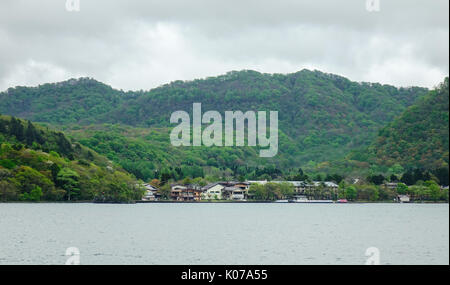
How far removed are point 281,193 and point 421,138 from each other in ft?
217

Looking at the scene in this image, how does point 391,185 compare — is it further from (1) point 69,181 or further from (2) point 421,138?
(1) point 69,181

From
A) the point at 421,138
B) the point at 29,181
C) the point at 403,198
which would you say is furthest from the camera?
the point at 403,198

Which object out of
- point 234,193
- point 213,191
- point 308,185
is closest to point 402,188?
point 308,185

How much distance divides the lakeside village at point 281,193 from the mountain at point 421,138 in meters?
8.73

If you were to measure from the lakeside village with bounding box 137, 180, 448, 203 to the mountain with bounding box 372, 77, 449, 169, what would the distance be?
873 centimetres

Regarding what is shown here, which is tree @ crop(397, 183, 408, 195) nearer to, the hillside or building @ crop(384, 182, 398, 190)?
building @ crop(384, 182, 398, 190)

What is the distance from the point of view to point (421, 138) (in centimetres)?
9388

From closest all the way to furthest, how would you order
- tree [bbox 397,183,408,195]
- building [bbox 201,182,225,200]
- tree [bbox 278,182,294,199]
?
tree [bbox 397,183,408,195], tree [bbox 278,182,294,199], building [bbox 201,182,225,200]

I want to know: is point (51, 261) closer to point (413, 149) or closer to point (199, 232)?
point (199, 232)

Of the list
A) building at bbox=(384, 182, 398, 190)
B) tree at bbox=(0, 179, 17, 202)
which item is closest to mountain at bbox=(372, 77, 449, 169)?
building at bbox=(384, 182, 398, 190)

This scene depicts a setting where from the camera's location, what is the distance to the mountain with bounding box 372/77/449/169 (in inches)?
3098
